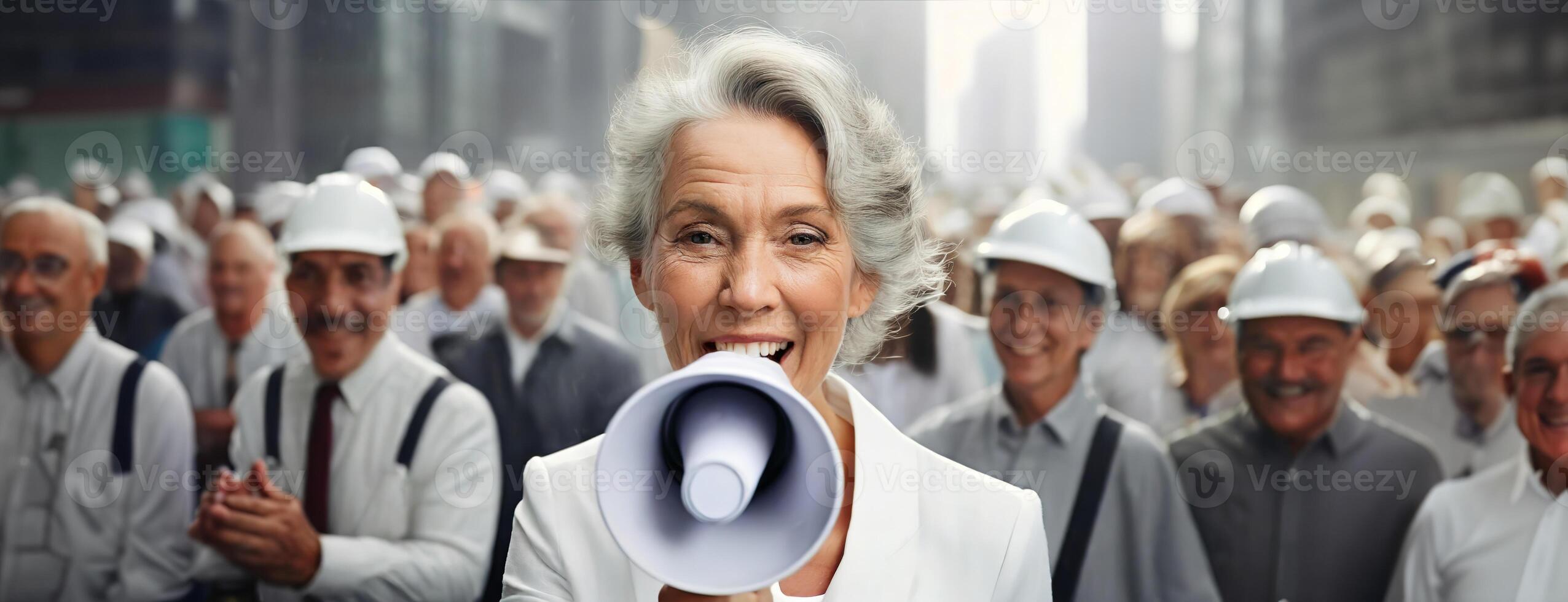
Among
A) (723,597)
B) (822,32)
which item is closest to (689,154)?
(723,597)

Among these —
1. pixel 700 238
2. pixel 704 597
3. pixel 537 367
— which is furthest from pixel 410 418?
pixel 704 597

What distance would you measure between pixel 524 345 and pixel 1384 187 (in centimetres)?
408

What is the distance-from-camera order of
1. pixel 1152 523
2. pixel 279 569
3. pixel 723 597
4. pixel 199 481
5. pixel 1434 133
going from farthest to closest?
pixel 1434 133 < pixel 199 481 < pixel 279 569 < pixel 1152 523 < pixel 723 597

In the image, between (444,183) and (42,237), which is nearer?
(42,237)

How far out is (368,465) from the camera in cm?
423

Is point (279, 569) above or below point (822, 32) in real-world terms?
below

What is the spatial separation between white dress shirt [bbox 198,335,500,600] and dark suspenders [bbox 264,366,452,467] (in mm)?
18

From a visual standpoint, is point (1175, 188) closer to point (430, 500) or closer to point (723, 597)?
point (430, 500)

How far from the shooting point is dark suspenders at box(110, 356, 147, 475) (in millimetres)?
4578

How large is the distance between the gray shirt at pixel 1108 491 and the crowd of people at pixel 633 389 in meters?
0.01

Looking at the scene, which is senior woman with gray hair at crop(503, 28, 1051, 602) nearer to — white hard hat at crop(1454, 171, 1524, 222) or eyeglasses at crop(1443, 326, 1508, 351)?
A: eyeglasses at crop(1443, 326, 1508, 351)

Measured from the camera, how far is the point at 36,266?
183 inches

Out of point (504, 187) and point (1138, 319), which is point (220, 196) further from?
point (1138, 319)

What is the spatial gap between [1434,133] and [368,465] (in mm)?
5439
